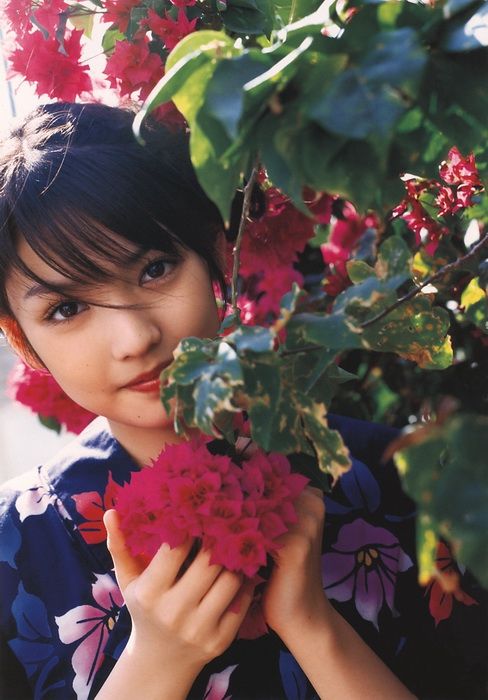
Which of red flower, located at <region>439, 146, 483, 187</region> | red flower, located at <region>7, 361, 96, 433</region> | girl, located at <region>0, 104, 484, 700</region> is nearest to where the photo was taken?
girl, located at <region>0, 104, 484, 700</region>

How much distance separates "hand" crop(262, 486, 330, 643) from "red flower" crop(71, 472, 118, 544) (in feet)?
1.17

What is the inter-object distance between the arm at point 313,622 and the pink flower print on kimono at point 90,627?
325mm

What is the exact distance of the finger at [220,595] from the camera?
0.81m

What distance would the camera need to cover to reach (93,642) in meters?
1.09

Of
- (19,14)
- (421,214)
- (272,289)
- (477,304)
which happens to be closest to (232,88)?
(477,304)

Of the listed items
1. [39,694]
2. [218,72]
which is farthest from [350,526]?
[218,72]

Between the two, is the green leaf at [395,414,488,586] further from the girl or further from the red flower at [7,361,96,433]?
the red flower at [7,361,96,433]

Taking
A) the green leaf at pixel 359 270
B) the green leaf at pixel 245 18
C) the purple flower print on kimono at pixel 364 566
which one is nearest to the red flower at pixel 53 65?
the green leaf at pixel 245 18

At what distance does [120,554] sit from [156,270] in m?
0.36

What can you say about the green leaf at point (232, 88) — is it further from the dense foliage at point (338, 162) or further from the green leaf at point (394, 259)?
the green leaf at point (394, 259)

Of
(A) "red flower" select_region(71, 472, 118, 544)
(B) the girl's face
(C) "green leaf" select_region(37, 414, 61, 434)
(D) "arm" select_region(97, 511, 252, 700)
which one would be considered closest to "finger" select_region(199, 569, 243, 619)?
(D) "arm" select_region(97, 511, 252, 700)

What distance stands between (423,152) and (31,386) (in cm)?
127

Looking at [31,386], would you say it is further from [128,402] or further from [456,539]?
[456,539]

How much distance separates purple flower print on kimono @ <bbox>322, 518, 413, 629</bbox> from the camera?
1111 millimetres
